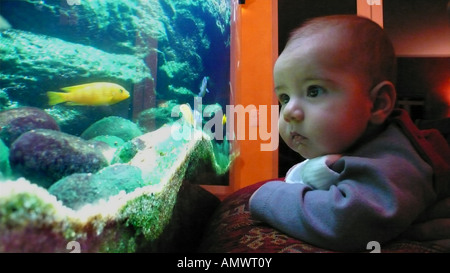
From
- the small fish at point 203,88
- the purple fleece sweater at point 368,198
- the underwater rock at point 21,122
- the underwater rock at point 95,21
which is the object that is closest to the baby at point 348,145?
the purple fleece sweater at point 368,198

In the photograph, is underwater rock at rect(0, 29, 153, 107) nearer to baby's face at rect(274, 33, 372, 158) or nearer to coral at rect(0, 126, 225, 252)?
coral at rect(0, 126, 225, 252)

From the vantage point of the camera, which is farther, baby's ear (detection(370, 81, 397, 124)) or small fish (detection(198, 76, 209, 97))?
small fish (detection(198, 76, 209, 97))

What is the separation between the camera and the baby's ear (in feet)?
2.55

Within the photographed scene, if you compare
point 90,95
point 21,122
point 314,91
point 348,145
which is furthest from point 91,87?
point 348,145

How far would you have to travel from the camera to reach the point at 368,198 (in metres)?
0.70

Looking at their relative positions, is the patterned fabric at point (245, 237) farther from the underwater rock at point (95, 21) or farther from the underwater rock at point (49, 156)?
the underwater rock at point (95, 21)

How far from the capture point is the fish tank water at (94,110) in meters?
0.55

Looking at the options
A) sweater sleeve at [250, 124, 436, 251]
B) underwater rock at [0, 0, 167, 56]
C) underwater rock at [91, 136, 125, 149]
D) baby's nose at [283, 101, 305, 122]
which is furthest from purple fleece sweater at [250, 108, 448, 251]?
underwater rock at [0, 0, 167, 56]

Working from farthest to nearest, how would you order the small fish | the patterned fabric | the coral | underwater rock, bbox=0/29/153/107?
the small fish
the patterned fabric
underwater rock, bbox=0/29/153/107
the coral

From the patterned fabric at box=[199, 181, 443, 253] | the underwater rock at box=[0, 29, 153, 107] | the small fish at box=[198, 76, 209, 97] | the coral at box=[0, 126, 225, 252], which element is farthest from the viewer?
the small fish at box=[198, 76, 209, 97]

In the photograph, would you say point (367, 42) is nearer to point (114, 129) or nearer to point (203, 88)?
point (203, 88)
